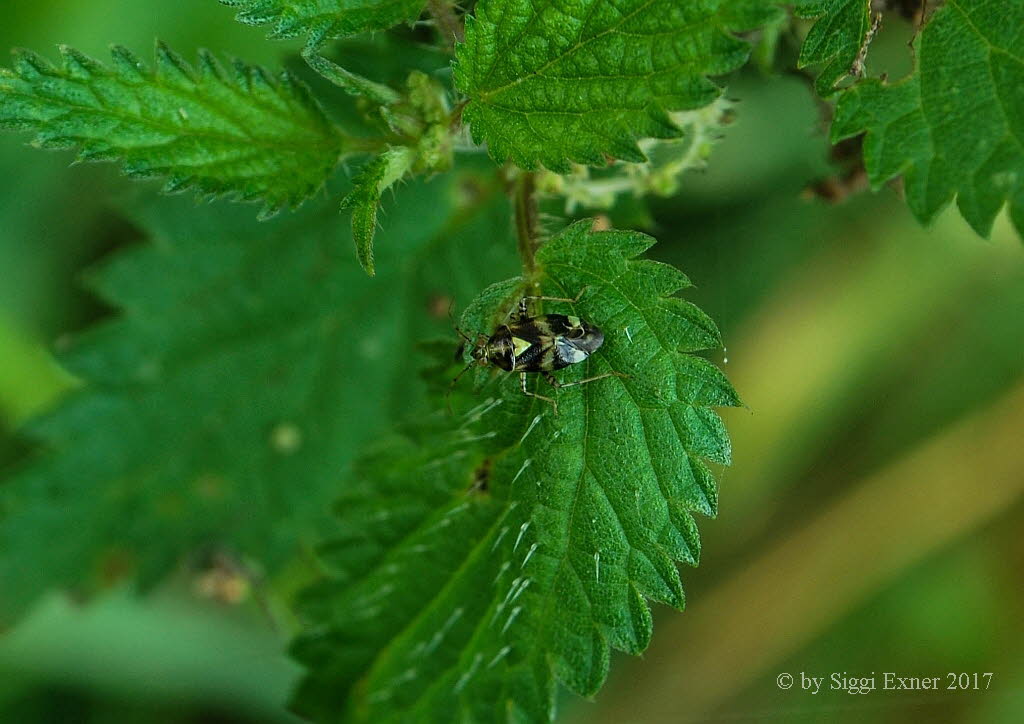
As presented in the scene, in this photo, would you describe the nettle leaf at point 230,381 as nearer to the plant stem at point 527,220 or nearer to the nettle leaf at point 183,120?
the plant stem at point 527,220

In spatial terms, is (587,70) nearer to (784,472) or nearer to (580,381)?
(580,381)

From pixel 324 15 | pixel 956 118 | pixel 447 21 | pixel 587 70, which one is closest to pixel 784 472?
pixel 956 118

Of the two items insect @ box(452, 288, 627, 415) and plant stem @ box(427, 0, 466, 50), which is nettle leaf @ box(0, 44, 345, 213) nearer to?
plant stem @ box(427, 0, 466, 50)

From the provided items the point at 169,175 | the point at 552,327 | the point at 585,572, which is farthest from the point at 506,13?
the point at 585,572

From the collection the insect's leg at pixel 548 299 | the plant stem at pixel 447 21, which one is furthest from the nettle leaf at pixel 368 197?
the insect's leg at pixel 548 299

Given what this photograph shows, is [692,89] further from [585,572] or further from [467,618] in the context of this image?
[467,618]

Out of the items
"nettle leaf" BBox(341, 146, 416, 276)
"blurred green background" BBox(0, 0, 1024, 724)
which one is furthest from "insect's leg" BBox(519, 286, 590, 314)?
"blurred green background" BBox(0, 0, 1024, 724)
